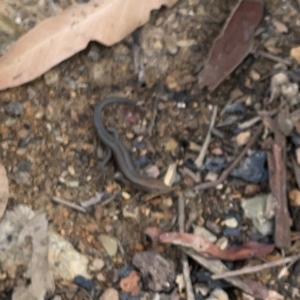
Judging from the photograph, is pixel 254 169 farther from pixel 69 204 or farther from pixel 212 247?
pixel 69 204

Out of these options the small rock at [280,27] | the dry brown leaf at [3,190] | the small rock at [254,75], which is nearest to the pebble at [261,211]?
the small rock at [254,75]

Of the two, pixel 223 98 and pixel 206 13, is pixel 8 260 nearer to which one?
pixel 223 98

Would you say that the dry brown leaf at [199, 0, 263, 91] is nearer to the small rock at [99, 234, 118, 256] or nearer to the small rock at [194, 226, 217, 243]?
the small rock at [194, 226, 217, 243]

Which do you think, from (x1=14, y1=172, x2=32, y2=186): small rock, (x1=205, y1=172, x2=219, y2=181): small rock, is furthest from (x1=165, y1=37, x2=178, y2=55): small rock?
(x1=14, y1=172, x2=32, y2=186): small rock

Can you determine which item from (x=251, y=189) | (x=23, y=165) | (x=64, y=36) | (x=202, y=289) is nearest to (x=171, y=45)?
(x=64, y=36)

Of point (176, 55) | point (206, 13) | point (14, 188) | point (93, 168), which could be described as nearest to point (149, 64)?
point (176, 55)
